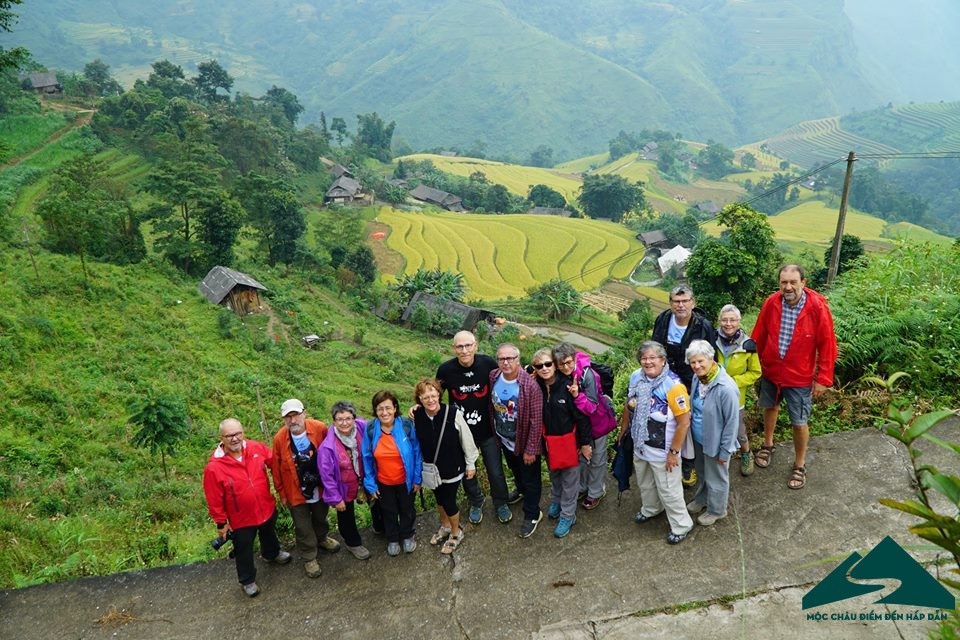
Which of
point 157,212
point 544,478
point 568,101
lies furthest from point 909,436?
point 568,101

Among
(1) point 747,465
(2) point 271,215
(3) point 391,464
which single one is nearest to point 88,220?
(2) point 271,215

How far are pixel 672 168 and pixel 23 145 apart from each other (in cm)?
8426

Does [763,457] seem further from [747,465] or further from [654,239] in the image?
[654,239]

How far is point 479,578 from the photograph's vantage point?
4.02 meters

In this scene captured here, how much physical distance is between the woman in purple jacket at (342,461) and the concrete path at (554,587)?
1.84ft

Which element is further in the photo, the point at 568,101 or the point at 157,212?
the point at 568,101

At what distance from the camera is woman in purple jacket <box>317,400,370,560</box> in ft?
13.1

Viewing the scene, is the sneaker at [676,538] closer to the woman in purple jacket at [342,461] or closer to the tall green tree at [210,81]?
the woman in purple jacket at [342,461]

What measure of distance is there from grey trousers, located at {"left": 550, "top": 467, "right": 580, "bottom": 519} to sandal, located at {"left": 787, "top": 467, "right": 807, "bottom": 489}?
5.58 feet

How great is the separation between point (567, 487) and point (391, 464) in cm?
130

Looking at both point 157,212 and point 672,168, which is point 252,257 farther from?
point 672,168

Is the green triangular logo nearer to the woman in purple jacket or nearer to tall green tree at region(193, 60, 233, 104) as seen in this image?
the woman in purple jacket

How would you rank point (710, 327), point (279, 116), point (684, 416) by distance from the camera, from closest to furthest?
point (684, 416) → point (710, 327) → point (279, 116)

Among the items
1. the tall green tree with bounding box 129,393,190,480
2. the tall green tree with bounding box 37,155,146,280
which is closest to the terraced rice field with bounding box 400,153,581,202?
the tall green tree with bounding box 37,155,146,280
